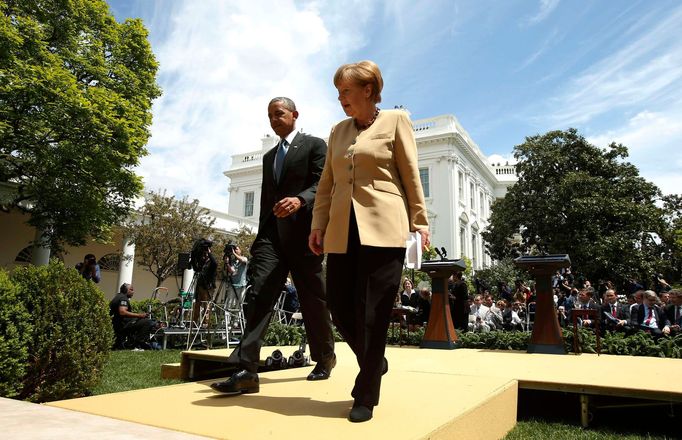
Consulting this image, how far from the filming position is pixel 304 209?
318cm

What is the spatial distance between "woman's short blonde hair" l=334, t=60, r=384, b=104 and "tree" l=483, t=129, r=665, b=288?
26.2m

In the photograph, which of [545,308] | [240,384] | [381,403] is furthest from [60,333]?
[545,308]

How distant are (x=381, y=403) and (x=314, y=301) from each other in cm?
92

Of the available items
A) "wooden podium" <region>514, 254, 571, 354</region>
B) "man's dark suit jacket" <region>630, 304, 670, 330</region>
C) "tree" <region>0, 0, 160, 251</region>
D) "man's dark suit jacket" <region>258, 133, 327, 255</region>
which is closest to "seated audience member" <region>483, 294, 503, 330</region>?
"man's dark suit jacket" <region>630, 304, 670, 330</region>

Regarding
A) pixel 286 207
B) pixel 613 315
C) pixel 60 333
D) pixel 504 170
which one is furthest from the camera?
pixel 504 170

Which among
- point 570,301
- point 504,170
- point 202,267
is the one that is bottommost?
point 570,301

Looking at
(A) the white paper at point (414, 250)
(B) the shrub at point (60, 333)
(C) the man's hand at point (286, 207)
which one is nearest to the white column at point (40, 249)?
(B) the shrub at point (60, 333)

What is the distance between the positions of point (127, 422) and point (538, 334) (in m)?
5.39

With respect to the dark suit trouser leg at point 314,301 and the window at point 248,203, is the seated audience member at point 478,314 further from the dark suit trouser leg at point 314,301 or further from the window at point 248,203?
the window at point 248,203

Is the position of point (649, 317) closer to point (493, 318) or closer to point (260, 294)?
point (493, 318)

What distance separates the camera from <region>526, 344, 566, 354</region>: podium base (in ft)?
19.2

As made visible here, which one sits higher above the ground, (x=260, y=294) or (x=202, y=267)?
(x=202, y=267)

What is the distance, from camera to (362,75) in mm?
2531

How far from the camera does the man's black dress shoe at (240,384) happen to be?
269 cm
